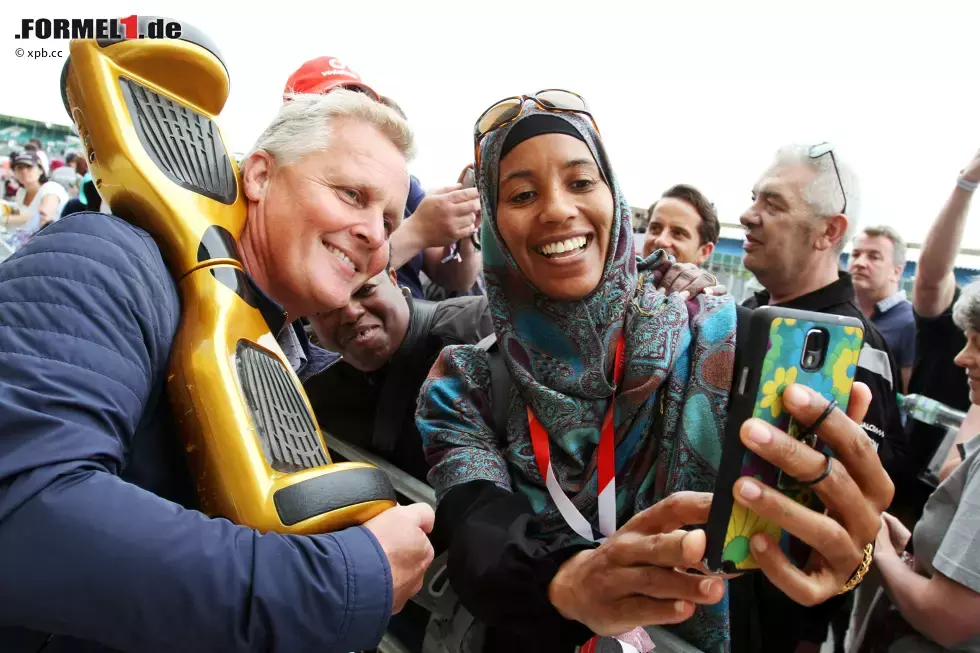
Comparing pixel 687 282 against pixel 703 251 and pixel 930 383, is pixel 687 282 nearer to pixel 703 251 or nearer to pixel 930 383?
pixel 703 251

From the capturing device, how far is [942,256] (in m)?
→ 2.99

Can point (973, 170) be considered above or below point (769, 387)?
above

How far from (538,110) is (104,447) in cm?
117

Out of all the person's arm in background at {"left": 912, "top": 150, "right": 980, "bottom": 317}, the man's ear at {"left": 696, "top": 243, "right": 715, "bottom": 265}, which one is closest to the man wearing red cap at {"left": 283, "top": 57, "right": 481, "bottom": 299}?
the man's ear at {"left": 696, "top": 243, "right": 715, "bottom": 265}

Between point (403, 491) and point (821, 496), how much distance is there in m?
1.29

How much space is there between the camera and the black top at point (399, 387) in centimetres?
208

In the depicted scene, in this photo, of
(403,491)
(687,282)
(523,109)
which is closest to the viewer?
(523,109)

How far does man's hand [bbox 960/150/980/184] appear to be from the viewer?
2.81 meters

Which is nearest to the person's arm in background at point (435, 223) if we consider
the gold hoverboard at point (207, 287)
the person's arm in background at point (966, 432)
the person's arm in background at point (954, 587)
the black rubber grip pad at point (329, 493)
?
the gold hoverboard at point (207, 287)

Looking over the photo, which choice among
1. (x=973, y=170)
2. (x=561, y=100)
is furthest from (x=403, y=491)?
(x=973, y=170)

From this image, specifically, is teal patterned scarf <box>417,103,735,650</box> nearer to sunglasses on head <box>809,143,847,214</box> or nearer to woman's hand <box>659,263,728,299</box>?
woman's hand <box>659,263,728,299</box>

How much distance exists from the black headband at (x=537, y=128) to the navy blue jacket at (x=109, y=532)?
34.8 inches

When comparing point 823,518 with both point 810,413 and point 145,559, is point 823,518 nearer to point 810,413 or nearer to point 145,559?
point 810,413

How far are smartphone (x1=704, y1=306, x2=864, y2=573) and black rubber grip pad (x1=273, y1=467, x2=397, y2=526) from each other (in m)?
0.56
